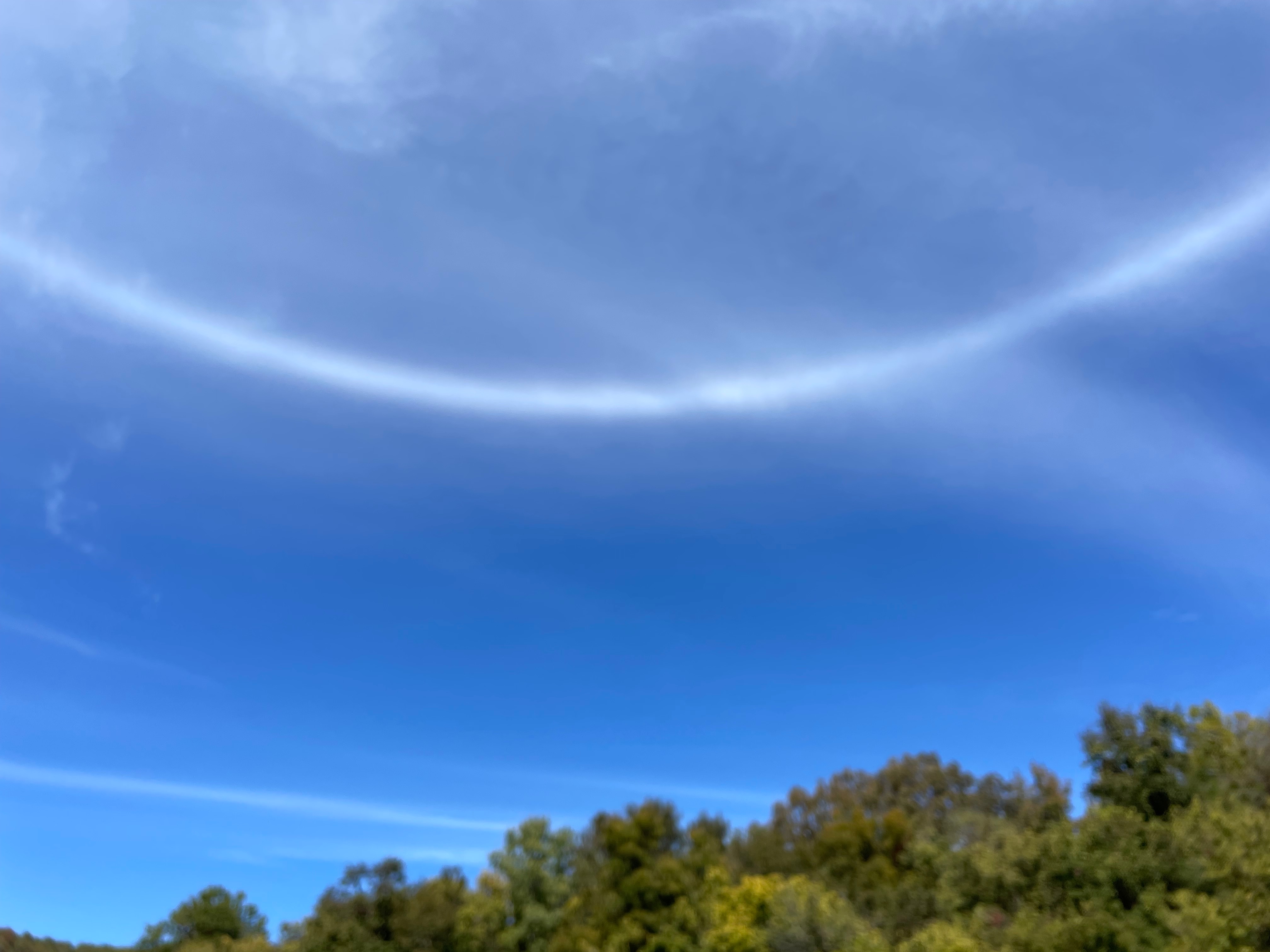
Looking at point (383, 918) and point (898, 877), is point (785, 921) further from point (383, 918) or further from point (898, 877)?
point (383, 918)

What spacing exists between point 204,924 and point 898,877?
237ft

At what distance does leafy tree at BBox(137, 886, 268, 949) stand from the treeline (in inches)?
9.0

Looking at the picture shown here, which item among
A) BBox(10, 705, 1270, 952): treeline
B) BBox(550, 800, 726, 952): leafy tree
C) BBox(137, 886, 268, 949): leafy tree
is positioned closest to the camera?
BBox(10, 705, 1270, 952): treeline

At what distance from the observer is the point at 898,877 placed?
66625 mm

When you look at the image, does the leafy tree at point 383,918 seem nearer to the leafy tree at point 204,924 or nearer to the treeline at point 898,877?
the treeline at point 898,877

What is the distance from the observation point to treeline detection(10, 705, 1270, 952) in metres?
37.4

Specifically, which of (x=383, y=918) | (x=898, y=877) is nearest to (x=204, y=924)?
(x=383, y=918)

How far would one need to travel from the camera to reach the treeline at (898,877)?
37406 millimetres

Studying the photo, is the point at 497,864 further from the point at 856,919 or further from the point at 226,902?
the point at 226,902

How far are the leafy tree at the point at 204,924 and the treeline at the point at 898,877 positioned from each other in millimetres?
230

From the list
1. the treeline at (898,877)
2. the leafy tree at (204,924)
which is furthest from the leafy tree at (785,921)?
the leafy tree at (204,924)

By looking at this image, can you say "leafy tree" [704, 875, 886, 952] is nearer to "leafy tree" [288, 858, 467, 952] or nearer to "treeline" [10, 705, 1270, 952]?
"treeline" [10, 705, 1270, 952]

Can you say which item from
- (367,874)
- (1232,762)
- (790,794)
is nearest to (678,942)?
(367,874)

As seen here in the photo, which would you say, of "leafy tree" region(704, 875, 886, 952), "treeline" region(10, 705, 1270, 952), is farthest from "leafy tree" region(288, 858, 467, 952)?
"leafy tree" region(704, 875, 886, 952)
